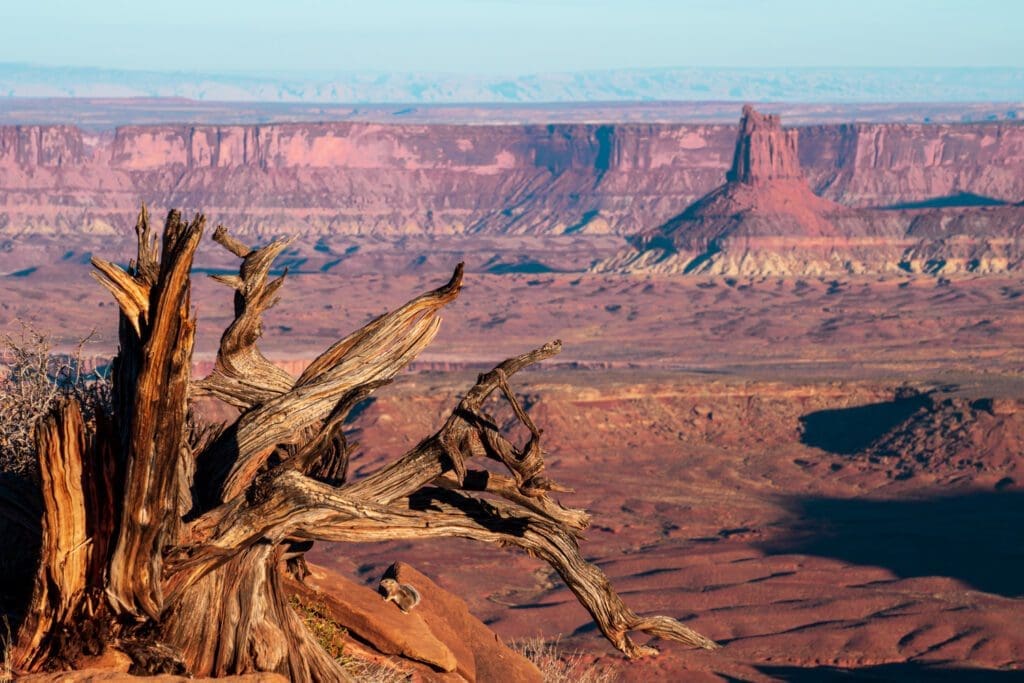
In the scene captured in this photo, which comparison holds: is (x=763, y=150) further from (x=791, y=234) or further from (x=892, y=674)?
(x=892, y=674)

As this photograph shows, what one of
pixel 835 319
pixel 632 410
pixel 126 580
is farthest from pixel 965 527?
pixel 835 319

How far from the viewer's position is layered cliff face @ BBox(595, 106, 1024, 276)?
579ft

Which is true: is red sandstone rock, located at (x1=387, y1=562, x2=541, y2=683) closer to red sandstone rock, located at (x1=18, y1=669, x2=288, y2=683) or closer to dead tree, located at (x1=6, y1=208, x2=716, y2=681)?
dead tree, located at (x1=6, y1=208, x2=716, y2=681)

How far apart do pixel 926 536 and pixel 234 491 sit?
178 feet

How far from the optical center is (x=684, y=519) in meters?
68.6

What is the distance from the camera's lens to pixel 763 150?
18925 centimetres

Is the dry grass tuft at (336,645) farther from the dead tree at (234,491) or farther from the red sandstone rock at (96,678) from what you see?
the red sandstone rock at (96,678)

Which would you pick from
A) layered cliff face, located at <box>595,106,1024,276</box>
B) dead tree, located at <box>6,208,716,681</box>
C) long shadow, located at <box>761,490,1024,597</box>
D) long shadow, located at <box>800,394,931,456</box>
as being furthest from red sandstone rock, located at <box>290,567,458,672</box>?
layered cliff face, located at <box>595,106,1024,276</box>

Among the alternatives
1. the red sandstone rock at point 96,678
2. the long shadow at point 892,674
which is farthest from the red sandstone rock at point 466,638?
the long shadow at point 892,674

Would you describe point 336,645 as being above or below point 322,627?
below

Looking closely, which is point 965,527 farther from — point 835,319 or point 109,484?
point 835,319

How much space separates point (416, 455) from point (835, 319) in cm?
13007

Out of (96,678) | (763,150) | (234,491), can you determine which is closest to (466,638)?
(234,491)

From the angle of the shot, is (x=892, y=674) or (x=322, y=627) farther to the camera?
(x=892, y=674)
